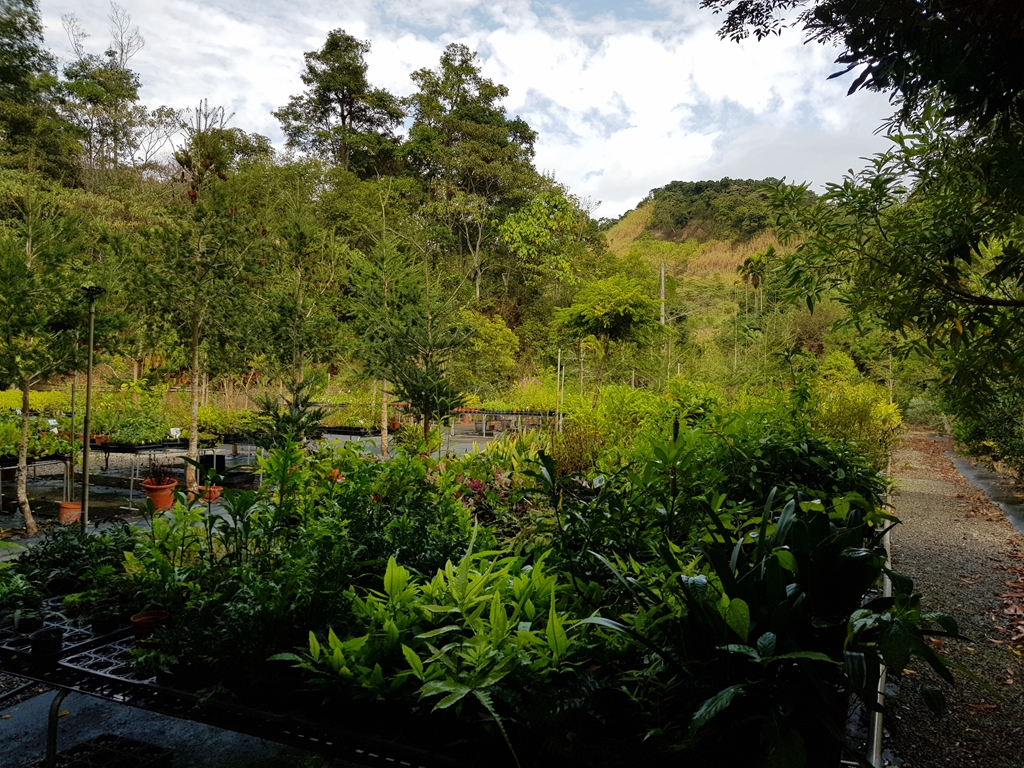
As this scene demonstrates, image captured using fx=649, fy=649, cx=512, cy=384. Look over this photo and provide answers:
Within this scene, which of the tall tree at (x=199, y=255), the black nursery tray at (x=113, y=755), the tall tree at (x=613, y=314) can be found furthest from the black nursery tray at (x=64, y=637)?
the tall tree at (x=613, y=314)

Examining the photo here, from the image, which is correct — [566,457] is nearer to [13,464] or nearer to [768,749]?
[768,749]

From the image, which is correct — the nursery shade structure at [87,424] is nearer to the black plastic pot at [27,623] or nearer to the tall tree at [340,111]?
the black plastic pot at [27,623]

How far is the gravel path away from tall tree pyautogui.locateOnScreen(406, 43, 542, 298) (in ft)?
48.2

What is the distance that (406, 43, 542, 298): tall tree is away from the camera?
64.8ft

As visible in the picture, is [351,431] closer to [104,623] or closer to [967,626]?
[967,626]

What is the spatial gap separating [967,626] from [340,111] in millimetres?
22647

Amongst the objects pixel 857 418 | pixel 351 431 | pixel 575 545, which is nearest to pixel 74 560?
pixel 575 545

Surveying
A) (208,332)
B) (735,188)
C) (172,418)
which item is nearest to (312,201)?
(172,418)

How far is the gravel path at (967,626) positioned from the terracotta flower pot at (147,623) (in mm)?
1845

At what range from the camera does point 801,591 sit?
1233 mm

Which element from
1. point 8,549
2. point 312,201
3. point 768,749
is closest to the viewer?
point 768,749

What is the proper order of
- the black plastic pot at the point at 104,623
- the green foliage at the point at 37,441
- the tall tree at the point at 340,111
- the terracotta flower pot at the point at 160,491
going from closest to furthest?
the black plastic pot at the point at 104,623 < the terracotta flower pot at the point at 160,491 < the green foliage at the point at 37,441 < the tall tree at the point at 340,111

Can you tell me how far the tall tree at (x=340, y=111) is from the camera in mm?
21203

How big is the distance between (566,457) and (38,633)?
12.3 feet
